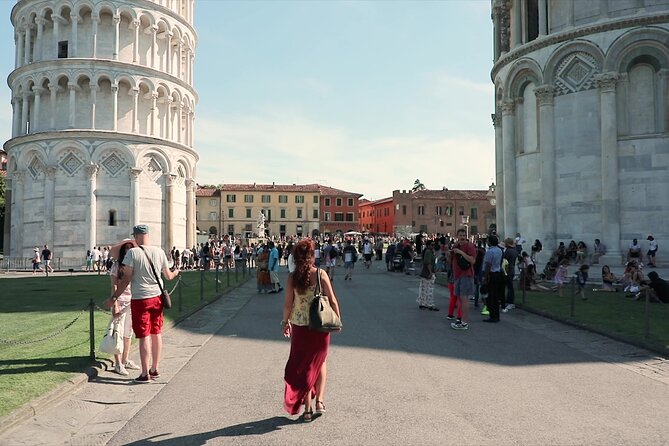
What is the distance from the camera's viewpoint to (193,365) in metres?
8.19

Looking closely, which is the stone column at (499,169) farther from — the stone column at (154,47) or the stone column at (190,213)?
the stone column at (154,47)

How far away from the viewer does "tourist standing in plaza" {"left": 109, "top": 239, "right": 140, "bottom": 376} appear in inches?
293

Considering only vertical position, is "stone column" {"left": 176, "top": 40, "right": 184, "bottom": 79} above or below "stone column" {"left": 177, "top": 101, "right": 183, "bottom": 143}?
above

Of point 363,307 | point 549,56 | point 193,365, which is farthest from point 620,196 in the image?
point 193,365

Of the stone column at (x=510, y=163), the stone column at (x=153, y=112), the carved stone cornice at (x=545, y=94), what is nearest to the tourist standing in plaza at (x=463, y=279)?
the carved stone cornice at (x=545, y=94)

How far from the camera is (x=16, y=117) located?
4359cm

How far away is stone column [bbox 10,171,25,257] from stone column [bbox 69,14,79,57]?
10009mm

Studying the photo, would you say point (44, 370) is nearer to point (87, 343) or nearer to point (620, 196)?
point (87, 343)

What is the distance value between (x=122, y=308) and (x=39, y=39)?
138ft

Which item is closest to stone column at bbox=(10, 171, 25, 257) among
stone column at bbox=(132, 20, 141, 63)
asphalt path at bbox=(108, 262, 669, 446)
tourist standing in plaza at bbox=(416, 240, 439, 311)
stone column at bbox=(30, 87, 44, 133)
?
stone column at bbox=(30, 87, 44, 133)

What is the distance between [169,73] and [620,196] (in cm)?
3526

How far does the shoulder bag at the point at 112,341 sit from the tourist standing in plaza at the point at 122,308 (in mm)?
77

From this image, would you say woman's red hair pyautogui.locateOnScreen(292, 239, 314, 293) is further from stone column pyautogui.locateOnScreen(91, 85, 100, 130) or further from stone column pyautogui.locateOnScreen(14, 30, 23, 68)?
stone column pyautogui.locateOnScreen(14, 30, 23, 68)

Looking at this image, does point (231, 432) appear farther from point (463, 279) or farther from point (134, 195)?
point (134, 195)
